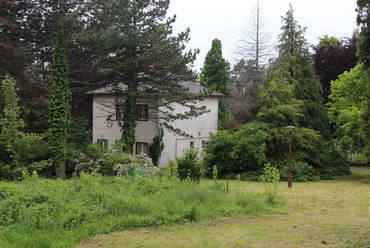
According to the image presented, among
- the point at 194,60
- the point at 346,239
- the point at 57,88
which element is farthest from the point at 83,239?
the point at 194,60

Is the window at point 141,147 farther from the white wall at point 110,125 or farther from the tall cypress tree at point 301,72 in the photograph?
the tall cypress tree at point 301,72

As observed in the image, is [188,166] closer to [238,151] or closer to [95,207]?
[95,207]

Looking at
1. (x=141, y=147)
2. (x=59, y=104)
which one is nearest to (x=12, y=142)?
(x=59, y=104)

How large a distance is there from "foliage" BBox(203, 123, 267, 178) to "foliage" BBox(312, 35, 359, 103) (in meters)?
12.8

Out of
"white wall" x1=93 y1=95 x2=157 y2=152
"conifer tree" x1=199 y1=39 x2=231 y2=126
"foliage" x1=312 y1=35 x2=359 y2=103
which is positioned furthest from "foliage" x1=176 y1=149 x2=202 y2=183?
"conifer tree" x1=199 y1=39 x2=231 y2=126

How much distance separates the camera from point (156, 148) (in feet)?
91.5

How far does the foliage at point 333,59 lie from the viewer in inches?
1275

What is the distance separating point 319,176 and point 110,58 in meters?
18.2

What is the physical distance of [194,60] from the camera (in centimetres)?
2283

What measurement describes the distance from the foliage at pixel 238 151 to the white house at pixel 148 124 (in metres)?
2.81

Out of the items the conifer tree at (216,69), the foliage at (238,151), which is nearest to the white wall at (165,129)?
the foliage at (238,151)

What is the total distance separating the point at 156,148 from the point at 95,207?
19329 millimetres

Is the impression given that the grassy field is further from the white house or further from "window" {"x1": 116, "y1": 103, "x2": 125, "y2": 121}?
the white house

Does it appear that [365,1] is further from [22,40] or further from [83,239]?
[22,40]
